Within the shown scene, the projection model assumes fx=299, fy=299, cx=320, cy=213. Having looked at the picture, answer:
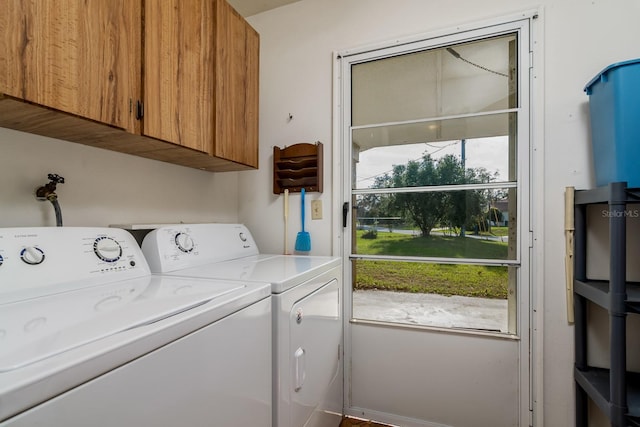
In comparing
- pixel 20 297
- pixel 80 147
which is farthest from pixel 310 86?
pixel 20 297

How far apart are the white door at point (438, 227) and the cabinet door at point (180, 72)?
0.82 meters

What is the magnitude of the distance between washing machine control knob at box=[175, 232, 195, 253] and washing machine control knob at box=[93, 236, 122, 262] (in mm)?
246

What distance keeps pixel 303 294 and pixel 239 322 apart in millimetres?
394

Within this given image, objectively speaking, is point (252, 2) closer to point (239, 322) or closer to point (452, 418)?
point (239, 322)

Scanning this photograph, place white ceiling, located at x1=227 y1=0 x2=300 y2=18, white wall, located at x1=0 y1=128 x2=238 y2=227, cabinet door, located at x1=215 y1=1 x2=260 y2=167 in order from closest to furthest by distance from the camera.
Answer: white wall, located at x1=0 y1=128 x2=238 y2=227
cabinet door, located at x1=215 y1=1 x2=260 y2=167
white ceiling, located at x1=227 y1=0 x2=300 y2=18

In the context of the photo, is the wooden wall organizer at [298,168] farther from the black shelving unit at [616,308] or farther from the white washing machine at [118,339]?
the black shelving unit at [616,308]

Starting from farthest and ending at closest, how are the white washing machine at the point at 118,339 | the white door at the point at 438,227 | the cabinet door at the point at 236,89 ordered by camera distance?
the white door at the point at 438,227 → the cabinet door at the point at 236,89 → the white washing machine at the point at 118,339

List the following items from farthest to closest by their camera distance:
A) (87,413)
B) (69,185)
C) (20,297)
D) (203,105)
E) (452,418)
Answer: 1. (452,418)
2. (203,105)
3. (69,185)
4. (20,297)
5. (87,413)

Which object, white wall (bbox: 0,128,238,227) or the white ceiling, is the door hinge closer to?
white wall (bbox: 0,128,238,227)

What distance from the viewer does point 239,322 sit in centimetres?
86

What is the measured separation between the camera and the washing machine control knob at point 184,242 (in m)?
1.37

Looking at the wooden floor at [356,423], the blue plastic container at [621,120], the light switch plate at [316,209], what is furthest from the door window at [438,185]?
the wooden floor at [356,423]

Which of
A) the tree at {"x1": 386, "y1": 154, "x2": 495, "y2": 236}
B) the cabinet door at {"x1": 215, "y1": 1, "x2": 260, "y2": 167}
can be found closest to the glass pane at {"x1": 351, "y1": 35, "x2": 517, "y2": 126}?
the tree at {"x1": 386, "y1": 154, "x2": 495, "y2": 236}

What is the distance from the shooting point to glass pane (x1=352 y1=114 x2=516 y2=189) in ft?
5.34
